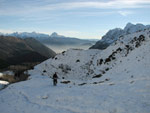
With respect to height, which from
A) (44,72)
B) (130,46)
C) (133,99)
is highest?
(130,46)

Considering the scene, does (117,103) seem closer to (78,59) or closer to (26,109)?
(26,109)

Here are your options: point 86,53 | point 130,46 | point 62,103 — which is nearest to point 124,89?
point 62,103

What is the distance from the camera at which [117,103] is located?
49.6 ft

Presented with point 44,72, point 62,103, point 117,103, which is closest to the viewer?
point 117,103

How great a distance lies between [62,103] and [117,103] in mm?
6025

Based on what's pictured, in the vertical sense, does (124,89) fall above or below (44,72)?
above

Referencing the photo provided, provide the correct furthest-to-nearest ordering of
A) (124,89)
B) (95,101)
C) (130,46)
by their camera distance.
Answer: (130,46) < (124,89) < (95,101)

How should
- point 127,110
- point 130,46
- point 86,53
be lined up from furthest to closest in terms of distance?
point 86,53 < point 130,46 < point 127,110

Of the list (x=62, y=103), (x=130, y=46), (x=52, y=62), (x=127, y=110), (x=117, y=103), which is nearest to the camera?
(x=127, y=110)

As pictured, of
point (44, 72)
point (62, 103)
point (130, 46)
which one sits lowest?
point (44, 72)

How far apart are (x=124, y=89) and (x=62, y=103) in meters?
7.64

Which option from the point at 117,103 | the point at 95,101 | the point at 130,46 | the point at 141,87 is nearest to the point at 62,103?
the point at 95,101

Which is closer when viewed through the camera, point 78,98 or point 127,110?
point 127,110

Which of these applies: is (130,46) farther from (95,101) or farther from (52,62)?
(95,101)
